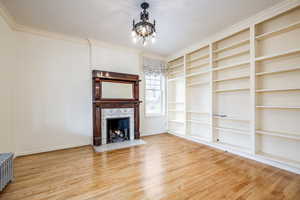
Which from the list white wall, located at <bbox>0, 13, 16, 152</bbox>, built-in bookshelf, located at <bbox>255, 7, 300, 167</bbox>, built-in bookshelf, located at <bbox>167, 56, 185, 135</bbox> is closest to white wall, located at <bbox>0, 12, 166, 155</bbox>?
white wall, located at <bbox>0, 13, 16, 152</bbox>

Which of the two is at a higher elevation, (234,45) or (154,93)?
(234,45)

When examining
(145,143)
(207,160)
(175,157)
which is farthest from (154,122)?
(207,160)

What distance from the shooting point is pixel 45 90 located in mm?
3219

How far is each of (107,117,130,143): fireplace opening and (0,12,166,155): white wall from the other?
548 millimetres

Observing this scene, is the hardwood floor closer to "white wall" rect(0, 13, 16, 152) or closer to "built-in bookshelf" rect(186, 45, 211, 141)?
"white wall" rect(0, 13, 16, 152)

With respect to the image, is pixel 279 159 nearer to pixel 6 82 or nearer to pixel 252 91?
pixel 252 91

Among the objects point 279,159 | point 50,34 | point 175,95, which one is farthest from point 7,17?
point 279,159

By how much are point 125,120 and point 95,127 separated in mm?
924

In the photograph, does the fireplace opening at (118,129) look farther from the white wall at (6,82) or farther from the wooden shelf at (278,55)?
the wooden shelf at (278,55)

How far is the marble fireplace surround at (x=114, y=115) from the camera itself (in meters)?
3.66

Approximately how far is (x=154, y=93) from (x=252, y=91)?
118 inches

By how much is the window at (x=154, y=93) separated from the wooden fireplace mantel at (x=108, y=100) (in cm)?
73

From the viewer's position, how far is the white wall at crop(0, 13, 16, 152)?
8.04 ft

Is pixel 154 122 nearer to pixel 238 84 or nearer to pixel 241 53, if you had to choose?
pixel 238 84
